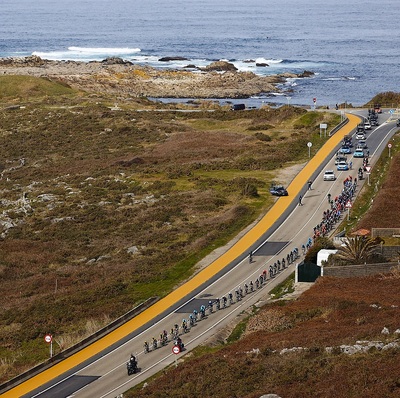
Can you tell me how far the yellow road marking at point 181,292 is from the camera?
42531 millimetres

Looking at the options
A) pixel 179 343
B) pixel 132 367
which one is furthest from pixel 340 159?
pixel 132 367

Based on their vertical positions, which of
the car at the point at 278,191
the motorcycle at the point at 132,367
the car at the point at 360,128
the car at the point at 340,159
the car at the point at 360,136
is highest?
the car at the point at 360,128

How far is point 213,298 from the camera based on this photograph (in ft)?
172

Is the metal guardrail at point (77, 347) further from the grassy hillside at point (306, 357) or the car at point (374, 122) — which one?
the car at point (374, 122)

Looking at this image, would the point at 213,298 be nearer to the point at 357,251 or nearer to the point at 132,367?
the point at 357,251

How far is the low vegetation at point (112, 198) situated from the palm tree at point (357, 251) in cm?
1004

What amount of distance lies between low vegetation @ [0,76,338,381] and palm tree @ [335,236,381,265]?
10.0m

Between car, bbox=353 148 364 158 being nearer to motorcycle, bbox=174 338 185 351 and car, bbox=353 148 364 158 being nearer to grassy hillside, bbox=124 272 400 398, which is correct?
grassy hillside, bbox=124 272 400 398

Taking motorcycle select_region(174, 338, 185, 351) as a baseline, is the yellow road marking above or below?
below

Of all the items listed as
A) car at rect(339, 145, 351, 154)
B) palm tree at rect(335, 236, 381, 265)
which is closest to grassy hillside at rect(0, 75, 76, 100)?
car at rect(339, 145, 351, 154)

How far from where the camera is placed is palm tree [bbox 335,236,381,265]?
52.2 meters

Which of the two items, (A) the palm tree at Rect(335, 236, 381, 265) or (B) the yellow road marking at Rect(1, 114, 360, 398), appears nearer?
(B) the yellow road marking at Rect(1, 114, 360, 398)

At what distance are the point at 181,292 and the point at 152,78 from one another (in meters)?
120

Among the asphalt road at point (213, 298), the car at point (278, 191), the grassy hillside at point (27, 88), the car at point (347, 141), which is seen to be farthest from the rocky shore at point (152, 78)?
the car at point (278, 191)
